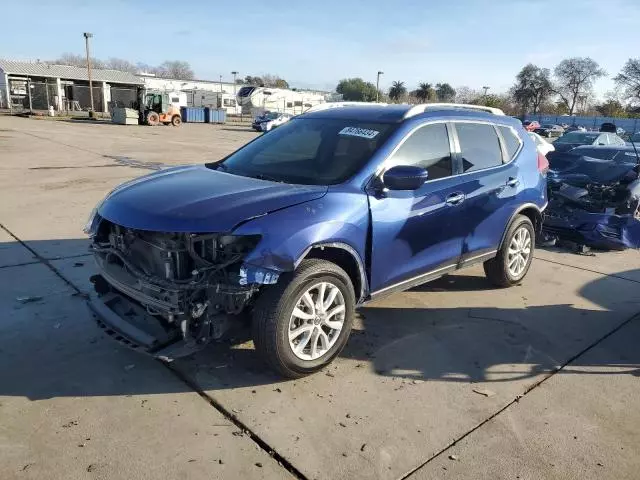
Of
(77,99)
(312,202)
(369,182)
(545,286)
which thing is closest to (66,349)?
(312,202)

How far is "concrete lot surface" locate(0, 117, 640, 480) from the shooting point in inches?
111

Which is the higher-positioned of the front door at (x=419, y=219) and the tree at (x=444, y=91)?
the tree at (x=444, y=91)

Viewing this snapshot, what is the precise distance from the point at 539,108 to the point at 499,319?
10849cm

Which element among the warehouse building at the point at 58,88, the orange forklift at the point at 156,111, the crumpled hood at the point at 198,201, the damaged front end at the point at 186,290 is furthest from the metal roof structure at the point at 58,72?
the damaged front end at the point at 186,290

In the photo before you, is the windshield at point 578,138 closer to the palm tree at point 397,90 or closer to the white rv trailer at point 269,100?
the white rv trailer at point 269,100

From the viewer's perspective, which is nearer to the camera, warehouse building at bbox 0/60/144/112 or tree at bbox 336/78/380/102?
warehouse building at bbox 0/60/144/112

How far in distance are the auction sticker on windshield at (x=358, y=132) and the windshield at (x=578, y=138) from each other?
12022mm

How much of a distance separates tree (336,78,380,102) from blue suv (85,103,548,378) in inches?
3884

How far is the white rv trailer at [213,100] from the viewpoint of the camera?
7075 centimetres

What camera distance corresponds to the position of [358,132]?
437 cm

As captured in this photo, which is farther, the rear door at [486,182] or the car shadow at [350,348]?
the rear door at [486,182]

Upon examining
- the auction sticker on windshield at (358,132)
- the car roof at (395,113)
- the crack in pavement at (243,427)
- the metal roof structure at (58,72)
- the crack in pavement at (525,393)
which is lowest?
the crack in pavement at (525,393)

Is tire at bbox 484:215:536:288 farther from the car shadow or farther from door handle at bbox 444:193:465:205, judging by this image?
door handle at bbox 444:193:465:205

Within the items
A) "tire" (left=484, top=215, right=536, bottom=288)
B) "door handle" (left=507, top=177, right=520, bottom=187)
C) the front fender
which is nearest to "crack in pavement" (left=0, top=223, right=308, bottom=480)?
the front fender
